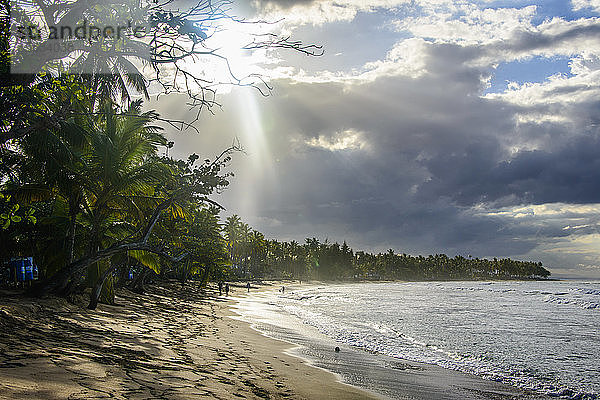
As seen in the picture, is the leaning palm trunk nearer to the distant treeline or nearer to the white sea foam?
the white sea foam

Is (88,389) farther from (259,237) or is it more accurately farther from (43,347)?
(259,237)

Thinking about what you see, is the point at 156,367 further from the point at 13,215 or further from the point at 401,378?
the point at 401,378

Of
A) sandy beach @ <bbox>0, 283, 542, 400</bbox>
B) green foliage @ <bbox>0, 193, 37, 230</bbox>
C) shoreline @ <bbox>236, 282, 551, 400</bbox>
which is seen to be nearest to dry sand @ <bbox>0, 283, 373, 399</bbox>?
sandy beach @ <bbox>0, 283, 542, 400</bbox>

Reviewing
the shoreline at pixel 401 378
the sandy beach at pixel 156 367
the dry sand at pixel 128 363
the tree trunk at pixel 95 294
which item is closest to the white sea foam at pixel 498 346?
the shoreline at pixel 401 378

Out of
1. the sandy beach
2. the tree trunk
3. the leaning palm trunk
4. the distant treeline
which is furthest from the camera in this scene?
the distant treeline

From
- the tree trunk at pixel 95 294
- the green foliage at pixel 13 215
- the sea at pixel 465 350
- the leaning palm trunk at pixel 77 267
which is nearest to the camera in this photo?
the green foliage at pixel 13 215

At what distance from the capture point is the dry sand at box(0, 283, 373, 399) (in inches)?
196

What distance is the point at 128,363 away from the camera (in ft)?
21.6

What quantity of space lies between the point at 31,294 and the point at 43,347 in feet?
19.7

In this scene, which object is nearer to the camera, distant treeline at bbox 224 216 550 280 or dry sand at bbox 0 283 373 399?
dry sand at bbox 0 283 373 399

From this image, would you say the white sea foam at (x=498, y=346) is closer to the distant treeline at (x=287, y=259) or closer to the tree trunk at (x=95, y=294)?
the tree trunk at (x=95, y=294)

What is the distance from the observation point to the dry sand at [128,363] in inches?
196

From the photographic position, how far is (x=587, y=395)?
9531 millimetres

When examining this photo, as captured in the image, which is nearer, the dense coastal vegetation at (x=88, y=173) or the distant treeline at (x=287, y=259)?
the dense coastal vegetation at (x=88, y=173)
